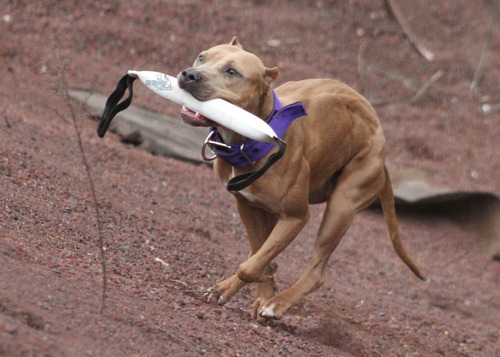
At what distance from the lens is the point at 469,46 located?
615 inches

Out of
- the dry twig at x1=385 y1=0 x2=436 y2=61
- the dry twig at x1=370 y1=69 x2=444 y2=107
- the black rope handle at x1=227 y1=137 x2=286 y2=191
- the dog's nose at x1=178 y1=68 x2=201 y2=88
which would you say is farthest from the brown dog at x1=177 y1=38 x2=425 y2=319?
the dry twig at x1=385 y1=0 x2=436 y2=61

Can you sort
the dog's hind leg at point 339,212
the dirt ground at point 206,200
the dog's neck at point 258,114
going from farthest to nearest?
1. the dog's hind leg at point 339,212
2. the dog's neck at point 258,114
3. the dirt ground at point 206,200

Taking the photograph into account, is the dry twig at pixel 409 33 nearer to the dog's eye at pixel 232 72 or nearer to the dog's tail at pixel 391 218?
the dog's tail at pixel 391 218

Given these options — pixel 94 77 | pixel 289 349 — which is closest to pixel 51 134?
pixel 94 77

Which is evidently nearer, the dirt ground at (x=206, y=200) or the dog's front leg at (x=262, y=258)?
the dirt ground at (x=206, y=200)

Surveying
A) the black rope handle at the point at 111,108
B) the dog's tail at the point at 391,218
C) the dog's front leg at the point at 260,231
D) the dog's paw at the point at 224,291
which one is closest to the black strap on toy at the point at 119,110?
the black rope handle at the point at 111,108

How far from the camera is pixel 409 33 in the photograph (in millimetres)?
15242

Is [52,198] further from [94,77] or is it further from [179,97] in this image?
[94,77]

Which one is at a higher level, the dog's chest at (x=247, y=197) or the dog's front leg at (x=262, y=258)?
the dog's chest at (x=247, y=197)

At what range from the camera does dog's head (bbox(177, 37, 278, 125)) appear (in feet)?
16.7

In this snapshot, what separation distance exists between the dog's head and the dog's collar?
16 centimetres

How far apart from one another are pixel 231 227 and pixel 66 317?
14.1 ft

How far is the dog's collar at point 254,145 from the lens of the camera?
17.6ft

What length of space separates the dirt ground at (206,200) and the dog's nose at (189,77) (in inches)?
29.1
